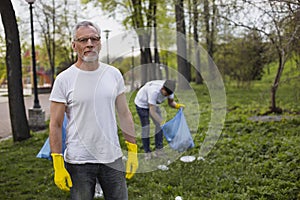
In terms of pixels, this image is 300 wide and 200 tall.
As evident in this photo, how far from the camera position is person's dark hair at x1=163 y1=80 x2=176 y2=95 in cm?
562

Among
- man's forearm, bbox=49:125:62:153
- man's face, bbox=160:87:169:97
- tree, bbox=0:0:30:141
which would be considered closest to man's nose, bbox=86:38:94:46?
man's forearm, bbox=49:125:62:153

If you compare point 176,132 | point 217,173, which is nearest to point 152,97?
point 176,132

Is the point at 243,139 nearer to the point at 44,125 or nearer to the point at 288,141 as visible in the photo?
the point at 288,141

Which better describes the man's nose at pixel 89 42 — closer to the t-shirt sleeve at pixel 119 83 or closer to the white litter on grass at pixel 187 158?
the t-shirt sleeve at pixel 119 83

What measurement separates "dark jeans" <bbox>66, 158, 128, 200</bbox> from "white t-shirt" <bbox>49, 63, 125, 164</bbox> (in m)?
0.05

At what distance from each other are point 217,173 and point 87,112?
3.05 meters

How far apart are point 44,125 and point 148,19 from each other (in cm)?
1003

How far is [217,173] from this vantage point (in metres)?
5.01

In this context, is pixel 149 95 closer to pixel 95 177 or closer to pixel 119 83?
Result: pixel 119 83

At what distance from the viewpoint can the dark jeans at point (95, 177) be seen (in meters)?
2.39

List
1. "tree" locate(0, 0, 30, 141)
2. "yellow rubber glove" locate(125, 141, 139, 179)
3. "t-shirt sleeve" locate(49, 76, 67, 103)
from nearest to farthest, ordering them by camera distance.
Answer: "t-shirt sleeve" locate(49, 76, 67, 103) → "yellow rubber glove" locate(125, 141, 139, 179) → "tree" locate(0, 0, 30, 141)

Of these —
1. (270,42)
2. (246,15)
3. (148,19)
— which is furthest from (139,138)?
(148,19)

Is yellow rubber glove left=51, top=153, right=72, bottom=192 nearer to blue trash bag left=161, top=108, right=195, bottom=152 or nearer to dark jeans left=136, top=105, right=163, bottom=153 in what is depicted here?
dark jeans left=136, top=105, right=163, bottom=153

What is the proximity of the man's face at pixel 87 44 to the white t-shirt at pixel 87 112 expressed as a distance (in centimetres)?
9
